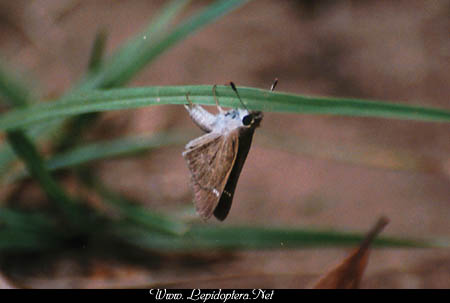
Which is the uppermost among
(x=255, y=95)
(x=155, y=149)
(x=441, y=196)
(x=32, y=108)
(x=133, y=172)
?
(x=155, y=149)

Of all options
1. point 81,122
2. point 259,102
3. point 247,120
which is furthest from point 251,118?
point 81,122

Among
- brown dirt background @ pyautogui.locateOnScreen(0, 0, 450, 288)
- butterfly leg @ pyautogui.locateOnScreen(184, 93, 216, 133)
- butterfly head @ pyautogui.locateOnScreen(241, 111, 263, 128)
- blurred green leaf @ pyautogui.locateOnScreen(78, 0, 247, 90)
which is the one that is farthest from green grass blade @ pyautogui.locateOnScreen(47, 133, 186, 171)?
butterfly head @ pyautogui.locateOnScreen(241, 111, 263, 128)

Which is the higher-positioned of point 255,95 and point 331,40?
point 331,40

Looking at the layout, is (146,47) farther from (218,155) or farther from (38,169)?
(218,155)

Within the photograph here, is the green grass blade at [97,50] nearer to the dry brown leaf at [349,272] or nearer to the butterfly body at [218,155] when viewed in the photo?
the butterfly body at [218,155]

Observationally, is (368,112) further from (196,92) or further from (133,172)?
(133,172)

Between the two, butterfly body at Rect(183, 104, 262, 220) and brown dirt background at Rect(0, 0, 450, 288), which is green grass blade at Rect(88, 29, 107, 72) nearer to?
brown dirt background at Rect(0, 0, 450, 288)

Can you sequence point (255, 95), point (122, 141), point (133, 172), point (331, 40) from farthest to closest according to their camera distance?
point (331, 40), point (133, 172), point (122, 141), point (255, 95)
